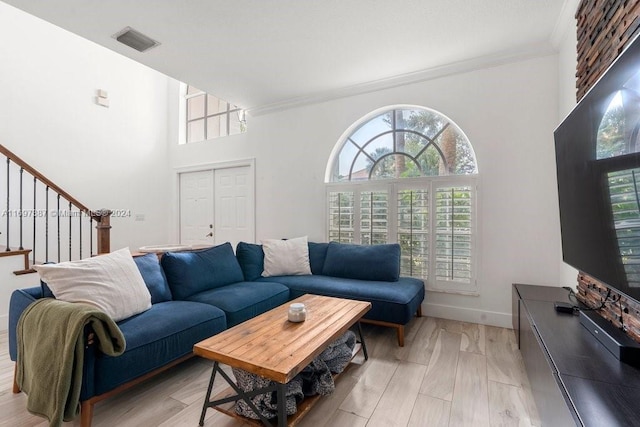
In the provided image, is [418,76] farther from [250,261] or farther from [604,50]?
[250,261]

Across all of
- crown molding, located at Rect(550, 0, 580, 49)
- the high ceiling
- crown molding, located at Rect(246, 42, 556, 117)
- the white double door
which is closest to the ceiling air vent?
the high ceiling

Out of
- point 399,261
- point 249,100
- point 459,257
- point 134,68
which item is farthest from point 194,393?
point 134,68

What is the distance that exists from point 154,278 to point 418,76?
10.5 ft

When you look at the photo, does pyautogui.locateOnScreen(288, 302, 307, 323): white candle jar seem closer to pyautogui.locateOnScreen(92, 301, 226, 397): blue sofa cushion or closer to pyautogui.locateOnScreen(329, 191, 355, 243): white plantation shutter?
pyautogui.locateOnScreen(92, 301, 226, 397): blue sofa cushion

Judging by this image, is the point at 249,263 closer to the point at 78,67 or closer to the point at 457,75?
the point at 457,75

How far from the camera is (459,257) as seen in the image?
2.97 metres

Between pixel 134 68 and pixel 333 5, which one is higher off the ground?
pixel 134 68

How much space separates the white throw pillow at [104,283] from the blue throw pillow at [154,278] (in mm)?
173

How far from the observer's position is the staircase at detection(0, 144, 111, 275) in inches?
131

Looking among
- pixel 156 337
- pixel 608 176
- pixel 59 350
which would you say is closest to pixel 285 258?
pixel 156 337

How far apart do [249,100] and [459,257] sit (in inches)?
126

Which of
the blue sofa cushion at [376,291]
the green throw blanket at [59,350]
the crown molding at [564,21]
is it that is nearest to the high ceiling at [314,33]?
the crown molding at [564,21]

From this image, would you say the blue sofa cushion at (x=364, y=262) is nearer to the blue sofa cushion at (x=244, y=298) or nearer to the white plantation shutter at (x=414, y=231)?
the white plantation shutter at (x=414, y=231)

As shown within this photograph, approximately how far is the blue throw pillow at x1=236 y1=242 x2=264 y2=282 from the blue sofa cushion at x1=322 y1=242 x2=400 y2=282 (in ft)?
2.35
